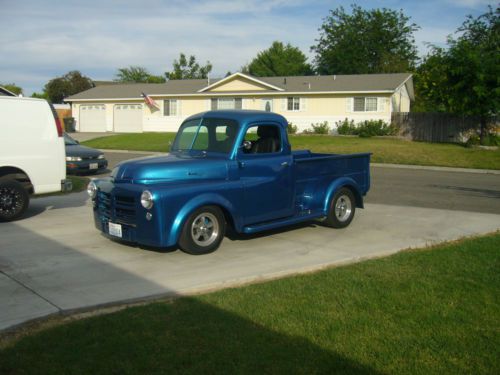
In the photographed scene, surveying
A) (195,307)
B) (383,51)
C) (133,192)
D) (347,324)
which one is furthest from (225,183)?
(383,51)

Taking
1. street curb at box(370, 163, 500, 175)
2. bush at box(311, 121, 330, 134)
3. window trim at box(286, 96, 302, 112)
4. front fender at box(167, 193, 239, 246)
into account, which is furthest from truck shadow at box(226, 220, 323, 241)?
window trim at box(286, 96, 302, 112)

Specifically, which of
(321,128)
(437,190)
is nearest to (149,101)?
(321,128)

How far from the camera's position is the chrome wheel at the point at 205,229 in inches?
293

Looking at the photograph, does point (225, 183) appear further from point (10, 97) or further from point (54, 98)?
point (54, 98)

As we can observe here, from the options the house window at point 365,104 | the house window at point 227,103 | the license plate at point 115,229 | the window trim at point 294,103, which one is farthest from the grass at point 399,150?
the license plate at point 115,229

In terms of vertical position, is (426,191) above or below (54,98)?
below

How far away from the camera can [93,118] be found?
159ft

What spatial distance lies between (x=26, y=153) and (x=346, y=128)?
29463 millimetres

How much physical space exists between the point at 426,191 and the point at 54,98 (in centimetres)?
5814

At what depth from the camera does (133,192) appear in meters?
7.18

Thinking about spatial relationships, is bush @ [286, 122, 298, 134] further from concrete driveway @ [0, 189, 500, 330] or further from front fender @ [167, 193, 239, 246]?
front fender @ [167, 193, 239, 246]

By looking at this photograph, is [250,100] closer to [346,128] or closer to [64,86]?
[346,128]

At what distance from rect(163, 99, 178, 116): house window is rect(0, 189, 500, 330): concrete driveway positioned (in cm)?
3414

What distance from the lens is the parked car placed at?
18078 millimetres
